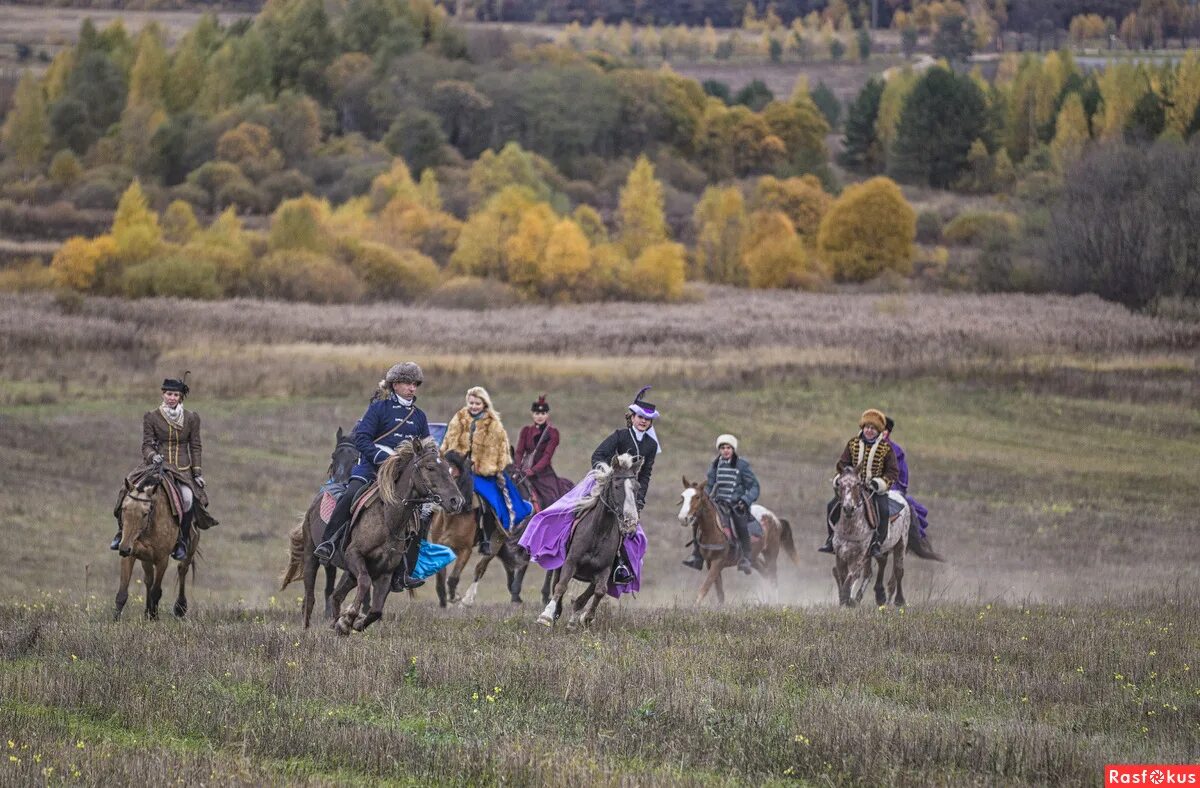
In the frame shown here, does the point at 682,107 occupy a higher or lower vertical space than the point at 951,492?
higher

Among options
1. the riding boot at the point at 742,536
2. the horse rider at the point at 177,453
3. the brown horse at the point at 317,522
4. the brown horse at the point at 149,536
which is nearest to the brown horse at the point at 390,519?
the brown horse at the point at 317,522

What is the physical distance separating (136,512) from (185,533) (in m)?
0.70

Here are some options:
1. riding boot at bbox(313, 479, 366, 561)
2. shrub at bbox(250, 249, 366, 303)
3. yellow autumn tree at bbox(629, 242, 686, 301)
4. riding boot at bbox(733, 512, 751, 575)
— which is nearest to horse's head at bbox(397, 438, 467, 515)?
riding boot at bbox(313, 479, 366, 561)

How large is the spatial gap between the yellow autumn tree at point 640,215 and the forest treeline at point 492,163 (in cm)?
20

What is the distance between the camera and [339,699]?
10.9 m

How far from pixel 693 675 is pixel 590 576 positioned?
12.7 feet

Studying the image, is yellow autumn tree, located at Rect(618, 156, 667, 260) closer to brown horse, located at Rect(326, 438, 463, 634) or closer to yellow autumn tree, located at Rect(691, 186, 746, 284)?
yellow autumn tree, located at Rect(691, 186, 746, 284)

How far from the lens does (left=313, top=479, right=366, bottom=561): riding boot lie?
47.8ft

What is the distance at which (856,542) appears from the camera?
19.7m

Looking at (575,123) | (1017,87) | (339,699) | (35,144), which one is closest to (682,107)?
(575,123)

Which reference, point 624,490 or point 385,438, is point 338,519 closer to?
point 385,438

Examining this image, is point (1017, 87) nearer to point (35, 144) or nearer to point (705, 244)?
point (705, 244)

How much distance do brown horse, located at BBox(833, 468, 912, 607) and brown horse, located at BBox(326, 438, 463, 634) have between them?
6550mm

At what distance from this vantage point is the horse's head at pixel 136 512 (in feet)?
52.5
